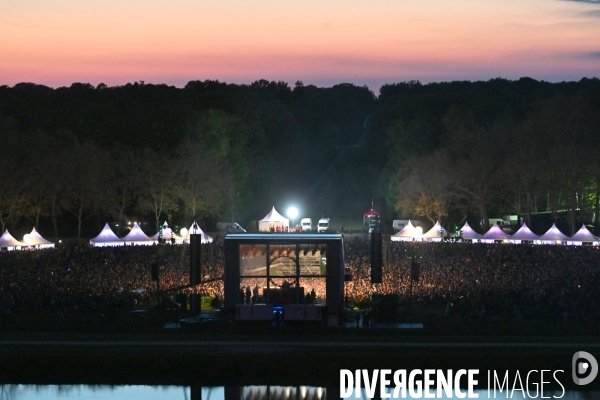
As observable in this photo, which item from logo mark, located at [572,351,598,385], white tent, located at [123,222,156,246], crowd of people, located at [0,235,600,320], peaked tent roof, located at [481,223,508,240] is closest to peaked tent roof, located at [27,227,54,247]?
white tent, located at [123,222,156,246]

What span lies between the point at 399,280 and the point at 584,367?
40.5 feet

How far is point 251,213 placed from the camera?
90250 mm

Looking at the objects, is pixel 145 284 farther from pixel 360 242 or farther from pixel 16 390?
pixel 360 242

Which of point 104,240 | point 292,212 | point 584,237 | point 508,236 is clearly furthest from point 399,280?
point 292,212

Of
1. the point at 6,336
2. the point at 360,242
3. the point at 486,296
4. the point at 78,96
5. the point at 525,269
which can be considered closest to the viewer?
the point at 6,336

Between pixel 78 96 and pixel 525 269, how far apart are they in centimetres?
10347

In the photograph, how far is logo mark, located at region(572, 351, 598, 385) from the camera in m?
23.4

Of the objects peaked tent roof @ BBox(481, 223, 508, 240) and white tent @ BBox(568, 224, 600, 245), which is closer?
white tent @ BBox(568, 224, 600, 245)

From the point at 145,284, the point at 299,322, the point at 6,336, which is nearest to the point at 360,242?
the point at 145,284

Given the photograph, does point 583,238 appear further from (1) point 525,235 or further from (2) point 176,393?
(2) point 176,393

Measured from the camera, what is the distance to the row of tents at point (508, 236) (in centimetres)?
5457

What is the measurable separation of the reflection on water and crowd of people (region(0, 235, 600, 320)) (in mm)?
5541

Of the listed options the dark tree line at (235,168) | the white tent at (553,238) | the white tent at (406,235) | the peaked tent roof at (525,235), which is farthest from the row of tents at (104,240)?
the white tent at (553,238)

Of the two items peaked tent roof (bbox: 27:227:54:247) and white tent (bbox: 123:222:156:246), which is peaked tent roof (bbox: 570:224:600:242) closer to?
white tent (bbox: 123:222:156:246)
